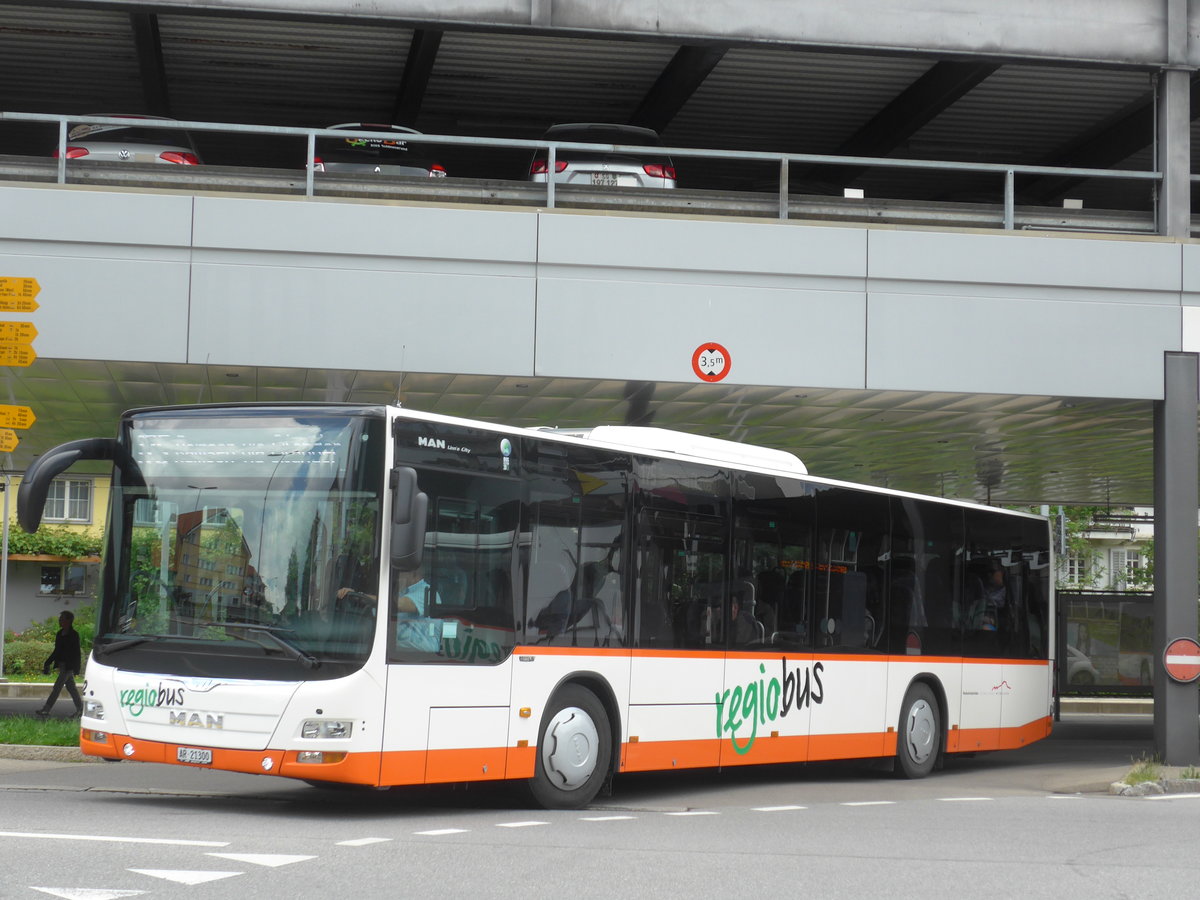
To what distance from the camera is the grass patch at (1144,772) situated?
48.4 ft

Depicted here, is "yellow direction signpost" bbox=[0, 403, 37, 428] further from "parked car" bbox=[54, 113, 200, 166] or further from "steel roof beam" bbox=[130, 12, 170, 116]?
"steel roof beam" bbox=[130, 12, 170, 116]

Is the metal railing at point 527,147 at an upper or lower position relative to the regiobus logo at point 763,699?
upper

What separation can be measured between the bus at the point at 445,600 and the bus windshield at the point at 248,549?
2 centimetres

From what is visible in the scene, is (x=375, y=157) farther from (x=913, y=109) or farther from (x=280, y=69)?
(x=913, y=109)

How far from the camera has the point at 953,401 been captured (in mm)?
17547

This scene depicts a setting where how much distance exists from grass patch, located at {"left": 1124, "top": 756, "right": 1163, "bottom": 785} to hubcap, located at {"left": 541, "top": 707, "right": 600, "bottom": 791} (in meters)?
5.78

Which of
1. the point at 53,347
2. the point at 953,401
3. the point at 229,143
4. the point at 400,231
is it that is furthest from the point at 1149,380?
the point at 229,143

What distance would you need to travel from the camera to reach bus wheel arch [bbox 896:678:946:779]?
16.2m

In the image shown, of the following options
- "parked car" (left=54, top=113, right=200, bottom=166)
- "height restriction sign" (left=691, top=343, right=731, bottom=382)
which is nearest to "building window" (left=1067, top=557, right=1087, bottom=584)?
"height restriction sign" (left=691, top=343, right=731, bottom=382)

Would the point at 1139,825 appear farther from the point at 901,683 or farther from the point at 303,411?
the point at 303,411

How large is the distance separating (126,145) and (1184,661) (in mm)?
12506

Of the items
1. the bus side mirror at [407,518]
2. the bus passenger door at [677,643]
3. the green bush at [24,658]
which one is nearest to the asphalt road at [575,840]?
the bus passenger door at [677,643]

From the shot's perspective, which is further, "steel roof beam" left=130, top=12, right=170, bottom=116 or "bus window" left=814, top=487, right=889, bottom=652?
"steel roof beam" left=130, top=12, right=170, bottom=116

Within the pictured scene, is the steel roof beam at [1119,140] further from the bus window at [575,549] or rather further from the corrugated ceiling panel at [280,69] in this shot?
the bus window at [575,549]
